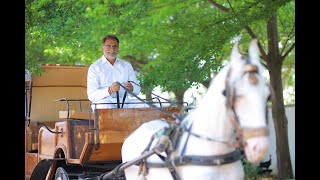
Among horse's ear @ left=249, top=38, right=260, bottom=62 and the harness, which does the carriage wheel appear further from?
horse's ear @ left=249, top=38, right=260, bottom=62

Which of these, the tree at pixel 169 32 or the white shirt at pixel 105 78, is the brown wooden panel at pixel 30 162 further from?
the white shirt at pixel 105 78

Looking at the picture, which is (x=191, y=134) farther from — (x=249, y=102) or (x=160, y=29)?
(x=160, y=29)

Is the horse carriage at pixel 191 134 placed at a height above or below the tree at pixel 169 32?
below

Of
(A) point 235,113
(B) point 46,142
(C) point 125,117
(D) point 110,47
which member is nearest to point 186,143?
(A) point 235,113

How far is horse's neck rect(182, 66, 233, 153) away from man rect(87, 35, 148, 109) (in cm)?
220

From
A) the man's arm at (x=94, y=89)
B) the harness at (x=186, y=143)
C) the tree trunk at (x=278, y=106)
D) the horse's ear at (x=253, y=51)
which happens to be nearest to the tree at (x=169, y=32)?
the tree trunk at (x=278, y=106)

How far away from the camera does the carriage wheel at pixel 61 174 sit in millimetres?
7542

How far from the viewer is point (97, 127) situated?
6.76m

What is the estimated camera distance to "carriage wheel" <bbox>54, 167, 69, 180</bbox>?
7542mm

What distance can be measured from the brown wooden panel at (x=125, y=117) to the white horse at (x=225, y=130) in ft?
3.47

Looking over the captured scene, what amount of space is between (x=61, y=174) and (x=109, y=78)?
1478 millimetres

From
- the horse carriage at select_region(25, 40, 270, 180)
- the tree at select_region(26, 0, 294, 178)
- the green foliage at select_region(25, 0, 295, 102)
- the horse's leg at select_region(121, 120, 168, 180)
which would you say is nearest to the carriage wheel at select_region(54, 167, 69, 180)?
the horse carriage at select_region(25, 40, 270, 180)
